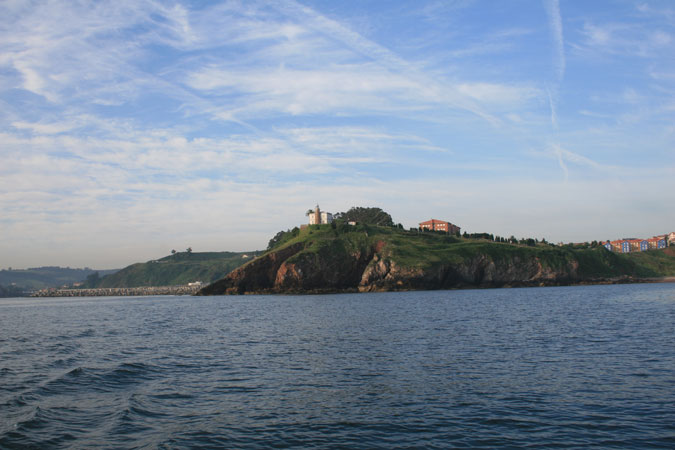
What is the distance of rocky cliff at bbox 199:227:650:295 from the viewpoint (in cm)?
17762

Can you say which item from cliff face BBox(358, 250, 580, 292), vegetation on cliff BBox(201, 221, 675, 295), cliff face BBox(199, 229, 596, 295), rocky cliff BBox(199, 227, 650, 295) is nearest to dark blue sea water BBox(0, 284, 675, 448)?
cliff face BBox(358, 250, 580, 292)

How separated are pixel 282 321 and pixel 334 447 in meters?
50.1

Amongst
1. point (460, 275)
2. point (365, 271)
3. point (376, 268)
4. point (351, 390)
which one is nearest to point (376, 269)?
point (376, 268)

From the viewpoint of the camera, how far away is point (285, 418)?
21.8 metres

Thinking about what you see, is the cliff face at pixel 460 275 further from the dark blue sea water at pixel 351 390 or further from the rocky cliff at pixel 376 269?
the dark blue sea water at pixel 351 390

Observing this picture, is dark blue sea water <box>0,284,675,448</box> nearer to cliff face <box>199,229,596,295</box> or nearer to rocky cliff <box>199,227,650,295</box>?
cliff face <box>199,229,596,295</box>

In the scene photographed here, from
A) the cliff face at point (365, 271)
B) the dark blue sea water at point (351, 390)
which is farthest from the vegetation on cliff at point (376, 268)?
the dark blue sea water at point (351, 390)

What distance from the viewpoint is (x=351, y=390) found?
87.5ft

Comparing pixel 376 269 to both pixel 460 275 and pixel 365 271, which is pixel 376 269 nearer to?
pixel 365 271

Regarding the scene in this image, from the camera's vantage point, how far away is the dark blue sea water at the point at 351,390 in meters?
19.3

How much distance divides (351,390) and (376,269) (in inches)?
6148

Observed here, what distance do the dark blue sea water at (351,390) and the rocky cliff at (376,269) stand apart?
126390mm

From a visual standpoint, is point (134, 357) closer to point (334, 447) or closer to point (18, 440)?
point (18, 440)

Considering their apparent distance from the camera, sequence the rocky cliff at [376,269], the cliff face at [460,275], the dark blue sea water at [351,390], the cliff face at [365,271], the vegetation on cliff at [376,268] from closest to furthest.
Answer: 1. the dark blue sea water at [351,390]
2. the cliff face at [460,275]
3. the cliff face at [365,271]
4. the rocky cliff at [376,269]
5. the vegetation on cliff at [376,268]
